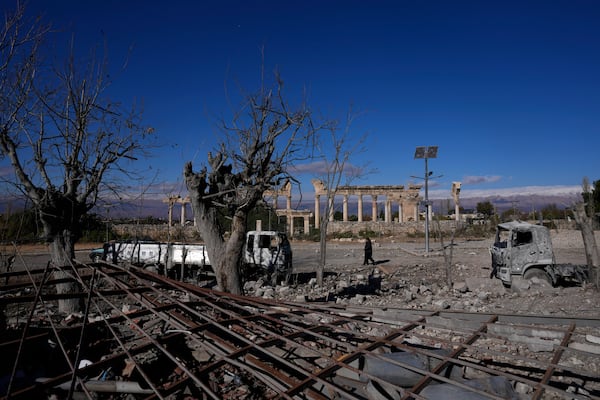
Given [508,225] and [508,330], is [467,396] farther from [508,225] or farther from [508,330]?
[508,225]

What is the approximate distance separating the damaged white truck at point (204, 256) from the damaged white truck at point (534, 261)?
7730 millimetres

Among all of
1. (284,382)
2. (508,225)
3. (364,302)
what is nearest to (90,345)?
(284,382)

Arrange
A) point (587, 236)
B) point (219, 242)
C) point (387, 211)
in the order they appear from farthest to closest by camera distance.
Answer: point (387, 211) < point (587, 236) < point (219, 242)

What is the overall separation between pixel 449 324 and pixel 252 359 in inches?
118

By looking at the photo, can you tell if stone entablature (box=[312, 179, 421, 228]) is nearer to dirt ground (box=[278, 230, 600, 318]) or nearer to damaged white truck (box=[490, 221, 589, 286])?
dirt ground (box=[278, 230, 600, 318])

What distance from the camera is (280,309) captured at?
6234 mm

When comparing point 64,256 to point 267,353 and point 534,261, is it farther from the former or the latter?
point 534,261

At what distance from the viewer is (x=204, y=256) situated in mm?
16266

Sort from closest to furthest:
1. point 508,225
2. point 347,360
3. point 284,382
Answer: point 284,382, point 347,360, point 508,225

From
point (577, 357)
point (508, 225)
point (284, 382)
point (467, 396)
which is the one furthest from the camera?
point (508, 225)

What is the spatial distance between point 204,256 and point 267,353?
12474mm

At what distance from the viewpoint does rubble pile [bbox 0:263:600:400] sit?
4004 millimetres

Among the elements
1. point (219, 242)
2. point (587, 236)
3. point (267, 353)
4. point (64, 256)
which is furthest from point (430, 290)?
point (64, 256)

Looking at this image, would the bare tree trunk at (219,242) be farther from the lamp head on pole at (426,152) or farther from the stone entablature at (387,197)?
the stone entablature at (387,197)
